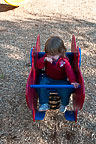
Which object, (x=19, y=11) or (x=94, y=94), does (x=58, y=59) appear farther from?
(x=19, y=11)

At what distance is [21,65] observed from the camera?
3.22m

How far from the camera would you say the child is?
1.90 meters

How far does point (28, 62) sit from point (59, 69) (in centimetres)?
138

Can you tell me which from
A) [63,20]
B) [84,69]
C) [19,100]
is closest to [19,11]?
[63,20]

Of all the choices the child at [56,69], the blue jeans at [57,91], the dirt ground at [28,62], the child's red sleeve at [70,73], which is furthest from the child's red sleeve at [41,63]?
the dirt ground at [28,62]

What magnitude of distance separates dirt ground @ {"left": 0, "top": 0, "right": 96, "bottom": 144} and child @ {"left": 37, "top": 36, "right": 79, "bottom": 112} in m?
0.30

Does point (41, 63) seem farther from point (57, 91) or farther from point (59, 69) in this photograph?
point (57, 91)

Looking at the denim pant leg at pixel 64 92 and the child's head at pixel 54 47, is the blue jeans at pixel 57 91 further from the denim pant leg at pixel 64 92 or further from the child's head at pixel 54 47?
the child's head at pixel 54 47

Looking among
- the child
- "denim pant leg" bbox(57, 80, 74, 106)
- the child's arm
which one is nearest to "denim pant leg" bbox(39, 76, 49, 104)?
the child

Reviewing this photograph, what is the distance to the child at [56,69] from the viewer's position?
1.90 m

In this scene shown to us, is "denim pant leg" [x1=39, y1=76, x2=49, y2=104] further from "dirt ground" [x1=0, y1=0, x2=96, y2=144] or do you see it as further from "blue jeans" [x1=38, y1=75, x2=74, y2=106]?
"dirt ground" [x1=0, y1=0, x2=96, y2=144]

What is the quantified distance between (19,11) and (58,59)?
3.98 metres

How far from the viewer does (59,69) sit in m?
2.02

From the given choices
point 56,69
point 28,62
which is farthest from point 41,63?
point 28,62
